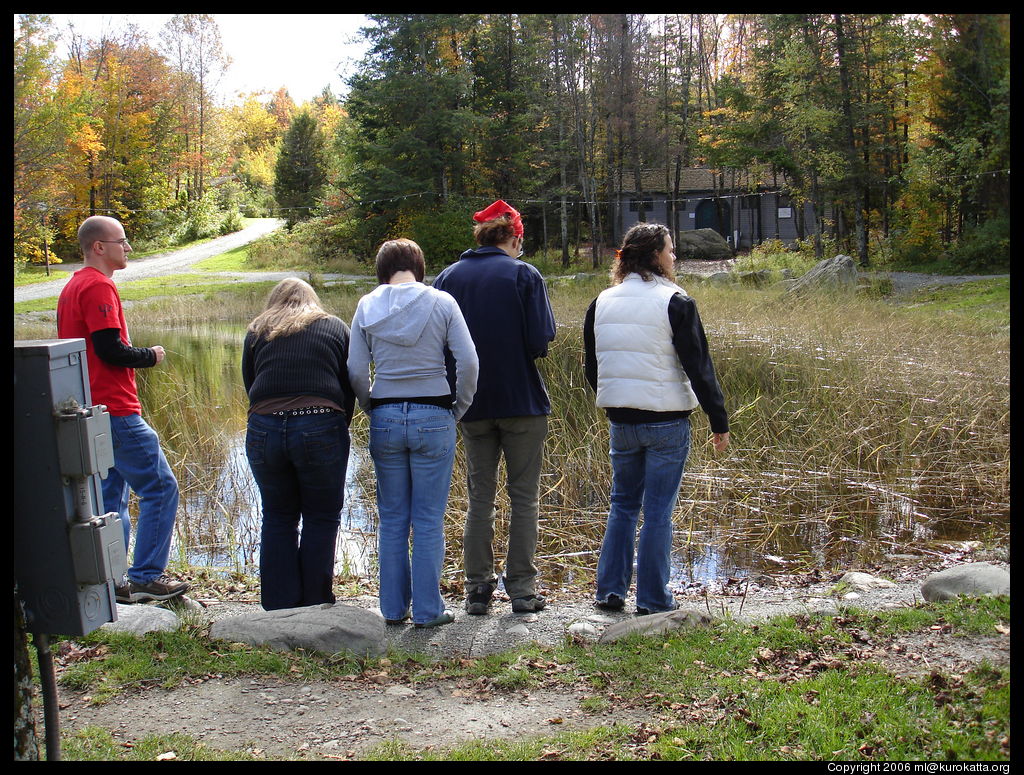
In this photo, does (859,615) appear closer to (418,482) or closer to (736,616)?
(736,616)

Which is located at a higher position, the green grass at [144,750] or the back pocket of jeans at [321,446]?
the back pocket of jeans at [321,446]

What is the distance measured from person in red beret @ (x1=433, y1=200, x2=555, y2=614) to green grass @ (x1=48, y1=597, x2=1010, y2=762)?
2.22ft

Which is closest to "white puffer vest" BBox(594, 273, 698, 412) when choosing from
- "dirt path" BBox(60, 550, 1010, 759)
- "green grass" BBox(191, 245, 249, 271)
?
"dirt path" BBox(60, 550, 1010, 759)

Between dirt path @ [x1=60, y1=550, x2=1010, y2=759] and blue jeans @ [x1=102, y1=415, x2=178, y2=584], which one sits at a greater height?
blue jeans @ [x1=102, y1=415, x2=178, y2=584]

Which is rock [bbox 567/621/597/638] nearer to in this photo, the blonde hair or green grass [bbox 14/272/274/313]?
the blonde hair

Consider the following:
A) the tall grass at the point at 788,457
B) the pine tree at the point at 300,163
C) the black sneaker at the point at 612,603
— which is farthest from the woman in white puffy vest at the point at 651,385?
the pine tree at the point at 300,163

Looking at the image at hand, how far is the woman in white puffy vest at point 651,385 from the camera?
15.2 ft

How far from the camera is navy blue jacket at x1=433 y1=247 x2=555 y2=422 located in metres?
4.74

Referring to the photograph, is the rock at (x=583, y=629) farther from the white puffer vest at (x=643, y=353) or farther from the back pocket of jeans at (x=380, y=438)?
the back pocket of jeans at (x=380, y=438)

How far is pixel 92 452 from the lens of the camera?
2668 millimetres

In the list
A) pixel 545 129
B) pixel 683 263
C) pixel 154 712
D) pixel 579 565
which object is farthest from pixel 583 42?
pixel 154 712

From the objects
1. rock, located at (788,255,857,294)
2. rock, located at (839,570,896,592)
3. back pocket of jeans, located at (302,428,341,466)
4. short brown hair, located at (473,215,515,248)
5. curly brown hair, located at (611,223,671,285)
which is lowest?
rock, located at (839,570,896,592)

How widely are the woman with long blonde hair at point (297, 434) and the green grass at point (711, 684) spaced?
0.57 m

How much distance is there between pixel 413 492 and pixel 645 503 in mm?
1185
